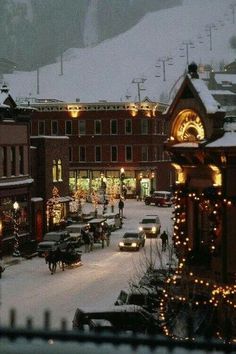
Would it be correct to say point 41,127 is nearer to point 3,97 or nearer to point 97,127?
point 97,127

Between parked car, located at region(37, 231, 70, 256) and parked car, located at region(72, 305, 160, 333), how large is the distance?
19224 millimetres

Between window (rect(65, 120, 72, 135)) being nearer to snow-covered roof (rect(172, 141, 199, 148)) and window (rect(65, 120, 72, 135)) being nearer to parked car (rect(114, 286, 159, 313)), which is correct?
parked car (rect(114, 286, 159, 313))

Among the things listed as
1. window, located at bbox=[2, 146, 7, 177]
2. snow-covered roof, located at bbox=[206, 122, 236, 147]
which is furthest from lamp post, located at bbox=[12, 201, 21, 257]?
snow-covered roof, located at bbox=[206, 122, 236, 147]

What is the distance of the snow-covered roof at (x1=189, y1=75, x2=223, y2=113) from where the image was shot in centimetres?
1962

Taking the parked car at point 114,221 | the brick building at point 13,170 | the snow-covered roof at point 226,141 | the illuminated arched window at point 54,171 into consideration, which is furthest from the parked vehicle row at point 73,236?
the snow-covered roof at point 226,141

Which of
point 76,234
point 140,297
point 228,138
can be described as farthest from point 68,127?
point 228,138

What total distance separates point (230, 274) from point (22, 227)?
83.4 ft

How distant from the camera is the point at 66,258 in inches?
1400

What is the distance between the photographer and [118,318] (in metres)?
19.8

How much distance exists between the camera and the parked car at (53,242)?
39.7 m

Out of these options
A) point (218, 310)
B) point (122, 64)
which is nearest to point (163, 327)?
point (218, 310)

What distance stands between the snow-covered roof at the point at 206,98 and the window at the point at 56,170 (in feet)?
101

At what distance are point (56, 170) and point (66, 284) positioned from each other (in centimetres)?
2108

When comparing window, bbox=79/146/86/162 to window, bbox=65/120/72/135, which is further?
window, bbox=79/146/86/162
